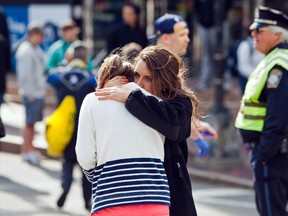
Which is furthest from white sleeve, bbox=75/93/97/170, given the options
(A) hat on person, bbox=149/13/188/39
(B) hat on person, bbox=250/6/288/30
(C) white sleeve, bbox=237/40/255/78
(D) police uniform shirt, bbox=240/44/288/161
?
(C) white sleeve, bbox=237/40/255/78

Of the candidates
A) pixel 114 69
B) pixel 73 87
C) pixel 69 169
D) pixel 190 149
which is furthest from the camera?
pixel 69 169

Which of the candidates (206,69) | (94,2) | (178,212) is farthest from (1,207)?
(94,2)

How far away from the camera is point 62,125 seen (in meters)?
9.07

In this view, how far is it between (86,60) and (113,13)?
1038cm

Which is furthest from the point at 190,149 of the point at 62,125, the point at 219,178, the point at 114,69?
the point at 114,69

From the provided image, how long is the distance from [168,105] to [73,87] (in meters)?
4.26

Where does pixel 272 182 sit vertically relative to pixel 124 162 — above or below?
below

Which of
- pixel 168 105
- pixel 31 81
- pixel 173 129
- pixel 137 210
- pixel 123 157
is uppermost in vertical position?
pixel 168 105

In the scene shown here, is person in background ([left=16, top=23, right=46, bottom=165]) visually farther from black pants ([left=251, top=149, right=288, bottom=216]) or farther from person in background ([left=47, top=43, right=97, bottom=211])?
black pants ([left=251, top=149, right=288, bottom=216])

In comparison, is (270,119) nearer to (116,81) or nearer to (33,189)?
(116,81)

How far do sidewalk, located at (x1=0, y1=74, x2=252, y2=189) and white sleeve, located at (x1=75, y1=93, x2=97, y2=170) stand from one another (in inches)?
154

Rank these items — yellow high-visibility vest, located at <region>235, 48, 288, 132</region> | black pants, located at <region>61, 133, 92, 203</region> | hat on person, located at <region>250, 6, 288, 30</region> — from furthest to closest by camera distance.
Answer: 1. black pants, located at <region>61, 133, 92, 203</region>
2. hat on person, located at <region>250, 6, 288, 30</region>
3. yellow high-visibility vest, located at <region>235, 48, 288, 132</region>

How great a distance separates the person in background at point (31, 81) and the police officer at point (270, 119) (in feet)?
19.9

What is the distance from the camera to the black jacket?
495cm
